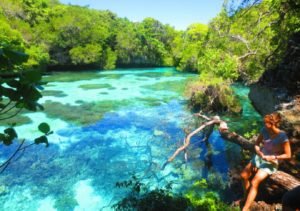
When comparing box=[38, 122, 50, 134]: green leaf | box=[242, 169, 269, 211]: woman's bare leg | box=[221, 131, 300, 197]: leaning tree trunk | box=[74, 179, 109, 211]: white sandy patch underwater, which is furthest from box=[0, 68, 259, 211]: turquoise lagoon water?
box=[38, 122, 50, 134]: green leaf

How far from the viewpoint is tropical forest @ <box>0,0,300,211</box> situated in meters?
5.04

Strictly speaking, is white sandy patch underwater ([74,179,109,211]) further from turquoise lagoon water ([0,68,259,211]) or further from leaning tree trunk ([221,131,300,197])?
leaning tree trunk ([221,131,300,197])

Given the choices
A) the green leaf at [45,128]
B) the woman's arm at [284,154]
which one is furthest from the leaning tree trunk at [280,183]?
the green leaf at [45,128]

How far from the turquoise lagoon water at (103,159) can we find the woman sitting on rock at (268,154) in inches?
73.5

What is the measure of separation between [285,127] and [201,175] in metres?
3.13

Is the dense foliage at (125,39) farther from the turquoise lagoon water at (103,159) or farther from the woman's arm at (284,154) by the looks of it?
the woman's arm at (284,154)

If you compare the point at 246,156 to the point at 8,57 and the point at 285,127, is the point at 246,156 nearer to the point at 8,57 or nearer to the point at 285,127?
the point at 285,127

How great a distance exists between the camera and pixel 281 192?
5.34 metres

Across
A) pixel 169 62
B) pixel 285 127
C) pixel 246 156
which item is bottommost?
pixel 169 62

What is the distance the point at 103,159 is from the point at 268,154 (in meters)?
6.52

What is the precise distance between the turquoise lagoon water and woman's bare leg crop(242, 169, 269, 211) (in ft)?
6.11

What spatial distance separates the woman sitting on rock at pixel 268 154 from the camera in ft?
16.6

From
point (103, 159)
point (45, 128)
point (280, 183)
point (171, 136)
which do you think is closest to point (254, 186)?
point (280, 183)

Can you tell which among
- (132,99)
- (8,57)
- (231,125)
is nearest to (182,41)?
(132,99)
